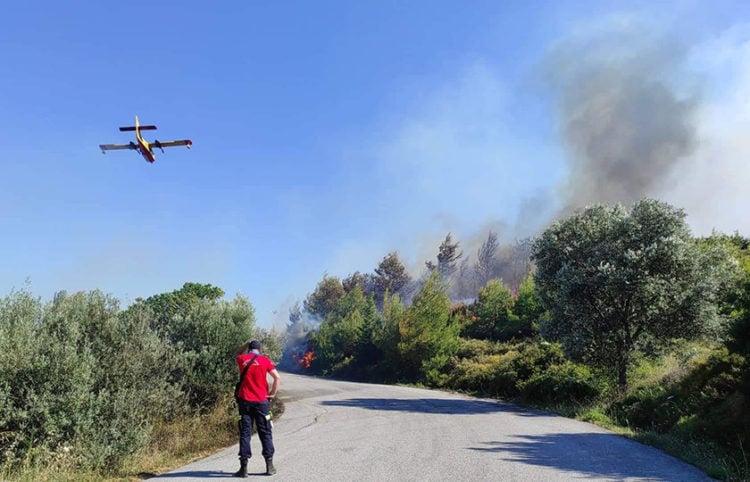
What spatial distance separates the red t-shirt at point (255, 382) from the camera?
26.1ft

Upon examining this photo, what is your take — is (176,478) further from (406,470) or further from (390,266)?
(390,266)

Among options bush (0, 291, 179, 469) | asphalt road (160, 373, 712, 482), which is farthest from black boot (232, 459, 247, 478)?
bush (0, 291, 179, 469)

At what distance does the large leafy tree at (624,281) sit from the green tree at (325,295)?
276 ft

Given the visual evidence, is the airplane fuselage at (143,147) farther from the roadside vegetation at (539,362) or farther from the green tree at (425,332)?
the green tree at (425,332)

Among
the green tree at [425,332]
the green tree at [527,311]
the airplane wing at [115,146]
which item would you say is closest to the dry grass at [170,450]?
the airplane wing at [115,146]

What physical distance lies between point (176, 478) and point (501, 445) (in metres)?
6.56

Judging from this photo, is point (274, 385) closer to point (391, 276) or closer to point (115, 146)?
point (115, 146)

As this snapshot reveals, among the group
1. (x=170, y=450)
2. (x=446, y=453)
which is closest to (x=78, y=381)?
(x=170, y=450)

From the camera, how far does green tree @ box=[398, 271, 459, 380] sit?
39.7 m

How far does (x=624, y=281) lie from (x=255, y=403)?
1482cm

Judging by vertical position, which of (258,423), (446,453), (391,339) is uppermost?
(391,339)

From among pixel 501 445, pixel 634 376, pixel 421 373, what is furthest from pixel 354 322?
pixel 501 445

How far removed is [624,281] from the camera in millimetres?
17734

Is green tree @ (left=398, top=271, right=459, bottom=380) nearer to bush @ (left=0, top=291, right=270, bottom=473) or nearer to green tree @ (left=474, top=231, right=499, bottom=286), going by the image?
bush @ (left=0, top=291, right=270, bottom=473)
